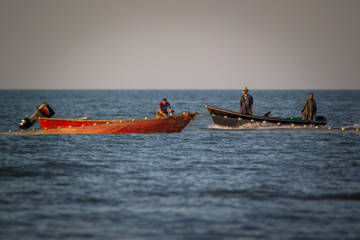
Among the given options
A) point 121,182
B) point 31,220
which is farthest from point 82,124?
point 31,220

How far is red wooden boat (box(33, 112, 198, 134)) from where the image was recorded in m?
21.6

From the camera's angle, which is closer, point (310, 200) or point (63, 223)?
point (63, 223)

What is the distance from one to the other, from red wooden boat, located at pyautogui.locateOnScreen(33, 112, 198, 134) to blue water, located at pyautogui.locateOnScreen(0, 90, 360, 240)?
179 cm

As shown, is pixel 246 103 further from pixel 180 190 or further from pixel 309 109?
pixel 180 190

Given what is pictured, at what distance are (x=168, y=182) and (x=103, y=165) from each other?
3.54m

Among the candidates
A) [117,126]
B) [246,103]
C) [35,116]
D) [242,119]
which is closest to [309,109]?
[246,103]

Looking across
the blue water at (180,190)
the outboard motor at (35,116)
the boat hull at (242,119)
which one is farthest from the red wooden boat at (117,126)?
the boat hull at (242,119)

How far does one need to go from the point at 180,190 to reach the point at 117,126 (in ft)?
37.2

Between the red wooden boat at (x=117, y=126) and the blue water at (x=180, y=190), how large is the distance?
5.86 feet

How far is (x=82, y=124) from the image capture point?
880 inches

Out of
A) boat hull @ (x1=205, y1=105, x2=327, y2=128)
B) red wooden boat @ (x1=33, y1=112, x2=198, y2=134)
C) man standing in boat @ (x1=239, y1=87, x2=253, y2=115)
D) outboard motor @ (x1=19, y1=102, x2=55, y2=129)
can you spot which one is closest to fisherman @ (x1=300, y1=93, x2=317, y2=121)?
boat hull @ (x1=205, y1=105, x2=327, y2=128)

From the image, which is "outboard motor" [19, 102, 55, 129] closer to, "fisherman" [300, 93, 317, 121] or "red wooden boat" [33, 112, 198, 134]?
"red wooden boat" [33, 112, 198, 134]

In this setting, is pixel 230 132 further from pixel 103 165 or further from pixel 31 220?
pixel 31 220

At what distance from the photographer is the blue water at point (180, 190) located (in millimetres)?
8422
